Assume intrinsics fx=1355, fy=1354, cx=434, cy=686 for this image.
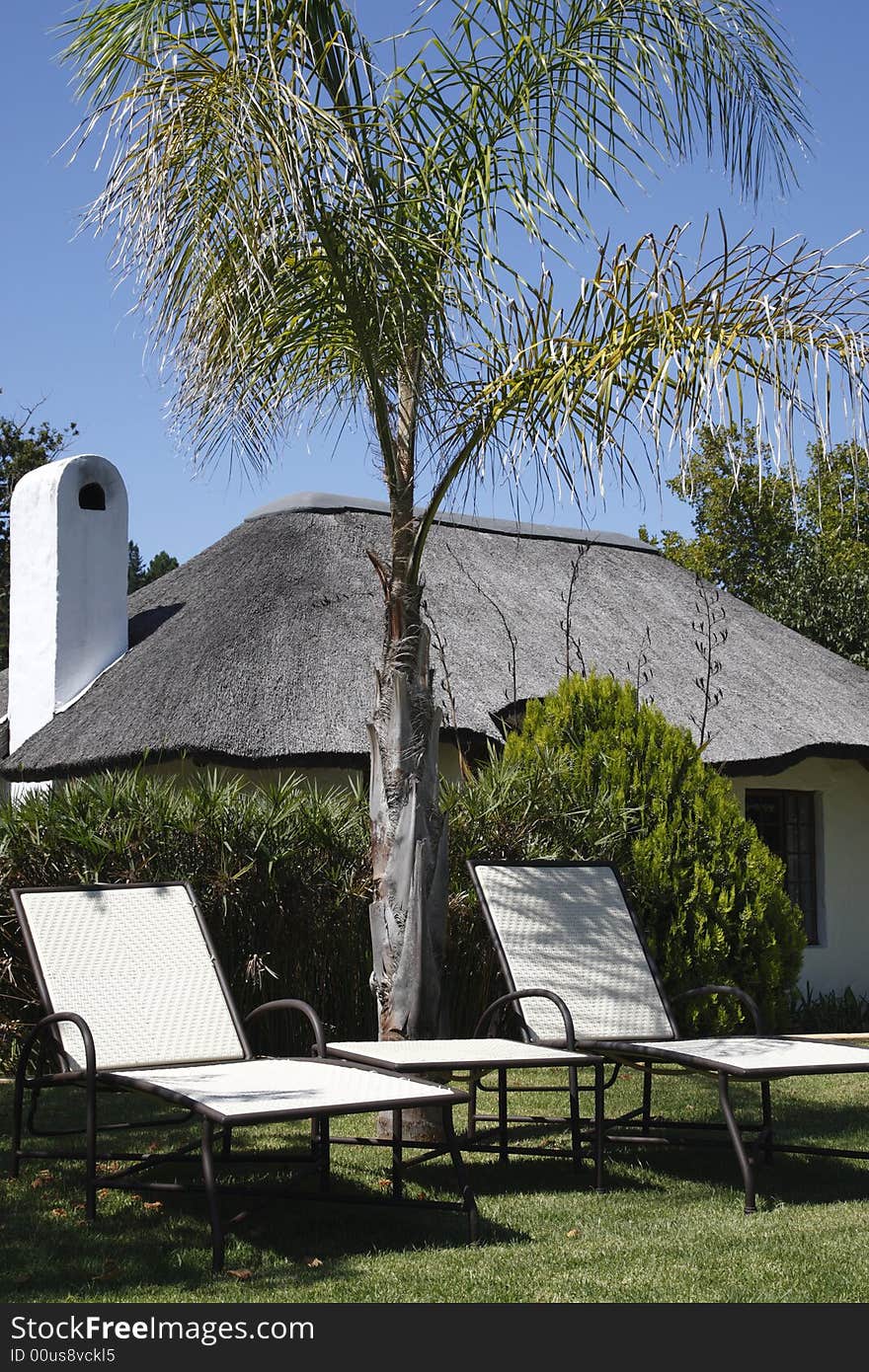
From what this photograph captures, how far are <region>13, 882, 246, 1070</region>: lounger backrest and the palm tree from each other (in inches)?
35.4

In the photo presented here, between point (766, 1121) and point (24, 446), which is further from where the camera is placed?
point (24, 446)

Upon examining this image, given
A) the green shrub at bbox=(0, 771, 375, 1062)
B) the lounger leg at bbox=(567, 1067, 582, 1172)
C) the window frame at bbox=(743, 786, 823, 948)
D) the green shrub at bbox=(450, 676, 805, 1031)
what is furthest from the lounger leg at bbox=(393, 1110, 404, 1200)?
the window frame at bbox=(743, 786, 823, 948)

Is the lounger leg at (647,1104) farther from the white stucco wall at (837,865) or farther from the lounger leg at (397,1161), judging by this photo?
the white stucco wall at (837,865)

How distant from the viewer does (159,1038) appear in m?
4.75

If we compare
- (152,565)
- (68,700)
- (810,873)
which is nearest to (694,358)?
(68,700)

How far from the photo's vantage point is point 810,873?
12.5m

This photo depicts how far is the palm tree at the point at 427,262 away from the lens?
520cm

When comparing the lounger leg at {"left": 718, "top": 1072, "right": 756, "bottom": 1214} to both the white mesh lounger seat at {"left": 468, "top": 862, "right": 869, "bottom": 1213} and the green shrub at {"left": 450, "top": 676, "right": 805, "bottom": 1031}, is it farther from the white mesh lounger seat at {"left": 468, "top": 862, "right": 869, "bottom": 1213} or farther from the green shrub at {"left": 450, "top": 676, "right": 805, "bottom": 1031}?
the green shrub at {"left": 450, "top": 676, "right": 805, "bottom": 1031}

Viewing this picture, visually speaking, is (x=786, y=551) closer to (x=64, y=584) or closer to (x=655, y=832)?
(x=64, y=584)

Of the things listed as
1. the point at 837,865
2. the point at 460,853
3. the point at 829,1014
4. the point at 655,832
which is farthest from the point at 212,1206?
the point at 837,865

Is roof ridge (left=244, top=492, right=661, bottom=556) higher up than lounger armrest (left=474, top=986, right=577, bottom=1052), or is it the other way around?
roof ridge (left=244, top=492, right=661, bottom=556)

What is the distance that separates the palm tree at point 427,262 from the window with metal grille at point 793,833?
23.8 ft

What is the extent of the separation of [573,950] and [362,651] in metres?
5.20

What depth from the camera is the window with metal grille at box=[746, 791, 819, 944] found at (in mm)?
12422
